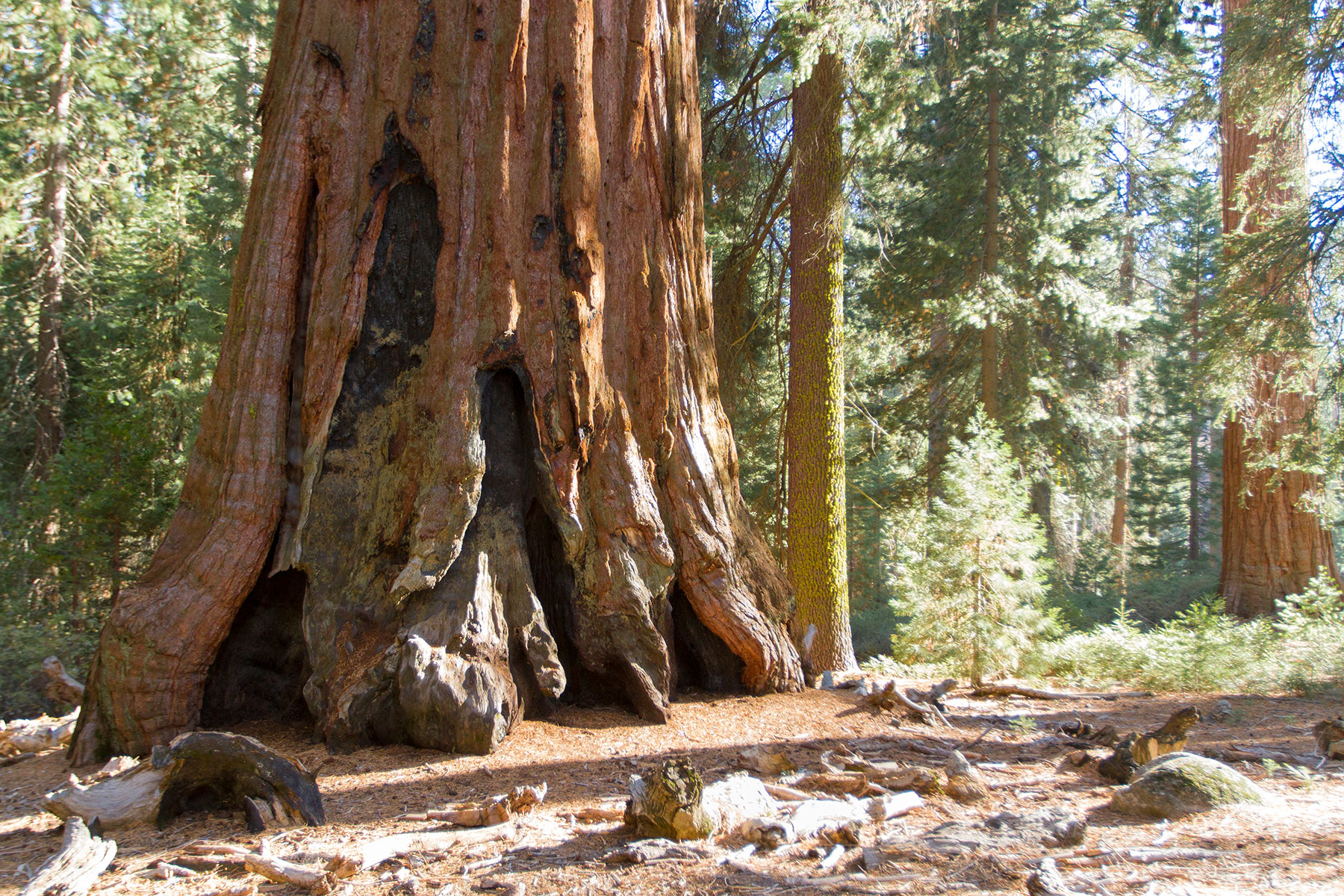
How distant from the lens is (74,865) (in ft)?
8.34

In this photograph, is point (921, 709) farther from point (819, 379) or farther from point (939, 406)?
point (939, 406)

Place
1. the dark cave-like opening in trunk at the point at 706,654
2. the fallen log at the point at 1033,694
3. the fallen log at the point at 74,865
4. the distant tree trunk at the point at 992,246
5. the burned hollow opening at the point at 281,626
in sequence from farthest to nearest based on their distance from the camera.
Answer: the distant tree trunk at the point at 992,246
the fallen log at the point at 1033,694
the dark cave-like opening in trunk at the point at 706,654
the burned hollow opening at the point at 281,626
the fallen log at the point at 74,865

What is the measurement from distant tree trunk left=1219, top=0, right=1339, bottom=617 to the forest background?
49cm

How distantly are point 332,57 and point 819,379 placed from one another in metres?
4.78

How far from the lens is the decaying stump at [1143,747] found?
3.57 m

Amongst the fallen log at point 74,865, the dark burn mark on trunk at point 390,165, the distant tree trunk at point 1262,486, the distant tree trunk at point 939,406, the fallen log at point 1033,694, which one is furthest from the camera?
the distant tree trunk at point 939,406

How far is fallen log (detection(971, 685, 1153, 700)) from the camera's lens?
5.76 meters

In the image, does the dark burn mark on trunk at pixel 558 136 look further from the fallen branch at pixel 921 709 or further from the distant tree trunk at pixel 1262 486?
the distant tree trunk at pixel 1262 486

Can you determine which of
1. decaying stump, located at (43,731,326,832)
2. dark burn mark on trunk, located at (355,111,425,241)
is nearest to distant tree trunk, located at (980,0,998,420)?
dark burn mark on trunk, located at (355,111,425,241)

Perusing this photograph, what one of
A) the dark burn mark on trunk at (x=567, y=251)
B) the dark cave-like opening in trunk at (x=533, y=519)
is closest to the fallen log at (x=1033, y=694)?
the dark cave-like opening in trunk at (x=533, y=519)

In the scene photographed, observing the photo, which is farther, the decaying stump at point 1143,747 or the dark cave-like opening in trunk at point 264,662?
the dark cave-like opening in trunk at point 264,662

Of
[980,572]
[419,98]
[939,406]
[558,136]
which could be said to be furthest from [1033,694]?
[939,406]

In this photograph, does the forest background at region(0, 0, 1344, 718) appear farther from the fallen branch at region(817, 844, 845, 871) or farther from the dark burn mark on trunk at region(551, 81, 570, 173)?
the fallen branch at region(817, 844, 845, 871)

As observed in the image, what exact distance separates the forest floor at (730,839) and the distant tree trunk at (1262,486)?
6309 mm
